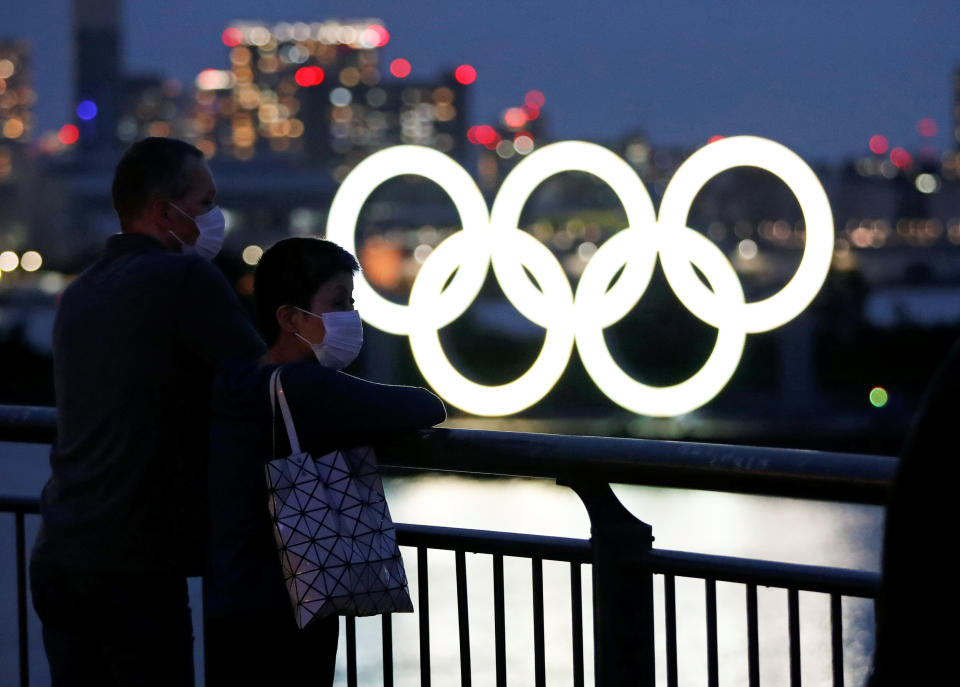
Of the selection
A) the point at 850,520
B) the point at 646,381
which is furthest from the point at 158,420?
the point at 646,381

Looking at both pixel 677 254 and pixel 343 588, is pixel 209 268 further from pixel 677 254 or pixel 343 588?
pixel 677 254

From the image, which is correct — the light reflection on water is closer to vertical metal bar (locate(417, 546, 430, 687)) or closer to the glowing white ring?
vertical metal bar (locate(417, 546, 430, 687))

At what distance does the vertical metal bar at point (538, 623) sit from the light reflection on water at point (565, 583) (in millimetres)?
914

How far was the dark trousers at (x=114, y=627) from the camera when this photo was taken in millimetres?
3453

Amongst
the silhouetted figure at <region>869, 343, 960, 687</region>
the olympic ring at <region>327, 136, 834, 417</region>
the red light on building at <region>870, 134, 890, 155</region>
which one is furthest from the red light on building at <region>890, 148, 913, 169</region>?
the silhouetted figure at <region>869, 343, 960, 687</region>

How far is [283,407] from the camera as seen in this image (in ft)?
10.6

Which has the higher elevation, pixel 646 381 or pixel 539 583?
pixel 539 583

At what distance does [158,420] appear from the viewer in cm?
347

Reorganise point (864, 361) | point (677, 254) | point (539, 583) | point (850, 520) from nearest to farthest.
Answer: point (539, 583) → point (850, 520) → point (677, 254) → point (864, 361)

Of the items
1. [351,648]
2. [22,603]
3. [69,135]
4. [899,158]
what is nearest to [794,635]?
[351,648]

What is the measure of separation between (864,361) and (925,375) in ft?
11.6

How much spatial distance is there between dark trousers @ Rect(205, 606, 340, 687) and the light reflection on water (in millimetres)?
1438

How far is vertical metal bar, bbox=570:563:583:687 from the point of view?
330 cm

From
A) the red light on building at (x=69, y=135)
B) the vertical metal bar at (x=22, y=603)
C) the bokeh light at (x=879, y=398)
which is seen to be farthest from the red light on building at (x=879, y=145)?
the red light on building at (x=69, y=135)
